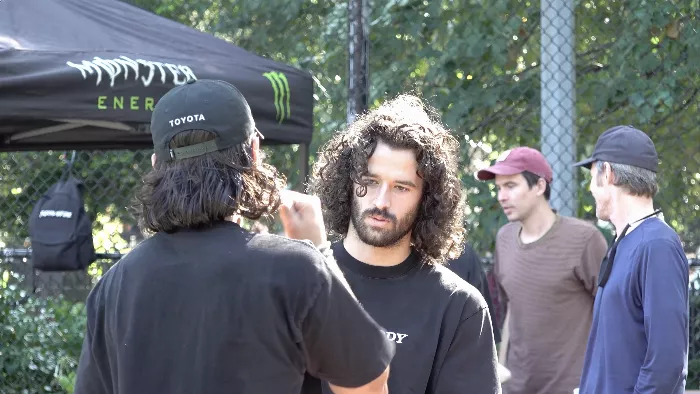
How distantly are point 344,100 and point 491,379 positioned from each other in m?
3.94

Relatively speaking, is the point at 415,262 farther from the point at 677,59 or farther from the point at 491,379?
the point at 677,59

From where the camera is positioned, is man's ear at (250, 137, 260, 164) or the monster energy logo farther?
the monster energy logo

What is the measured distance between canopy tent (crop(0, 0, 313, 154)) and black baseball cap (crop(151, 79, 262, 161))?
201 cm

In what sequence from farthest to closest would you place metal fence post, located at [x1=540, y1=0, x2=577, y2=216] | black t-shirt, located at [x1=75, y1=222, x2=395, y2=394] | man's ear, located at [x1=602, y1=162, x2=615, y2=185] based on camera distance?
metal fence post, located at [x1=540, y1=0, x2=577, y2=216], man's ear, located at [x1=602, y1=162, x2=615, y2=185], black t-shirt, located at [x1=75, y1=222, x2=395, y2=394]

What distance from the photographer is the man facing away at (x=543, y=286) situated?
416cm

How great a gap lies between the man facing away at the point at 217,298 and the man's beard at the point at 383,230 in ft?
1.78

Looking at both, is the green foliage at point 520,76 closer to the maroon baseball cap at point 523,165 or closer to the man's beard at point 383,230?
the maroon baseball cap at point 523,165

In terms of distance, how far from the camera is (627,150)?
11.3ft

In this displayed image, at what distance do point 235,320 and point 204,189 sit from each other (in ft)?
0.82

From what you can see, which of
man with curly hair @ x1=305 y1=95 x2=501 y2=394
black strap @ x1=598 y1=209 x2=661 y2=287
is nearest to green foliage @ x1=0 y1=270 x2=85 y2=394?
black strap @ x1=598 y1=209 x2=661 y2=287

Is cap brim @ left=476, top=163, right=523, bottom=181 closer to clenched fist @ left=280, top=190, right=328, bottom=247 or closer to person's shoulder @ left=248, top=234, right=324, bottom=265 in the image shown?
clenched fist @ left=280, top=190, right=328, bottom=247

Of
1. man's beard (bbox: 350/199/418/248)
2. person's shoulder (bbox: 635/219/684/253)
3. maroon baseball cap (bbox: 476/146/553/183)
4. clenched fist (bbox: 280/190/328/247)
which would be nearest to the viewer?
clenched fist (bbox: 280/190/328/247)

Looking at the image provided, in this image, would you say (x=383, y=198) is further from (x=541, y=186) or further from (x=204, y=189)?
(x=541, y=186)

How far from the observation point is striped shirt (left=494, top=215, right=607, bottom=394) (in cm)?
416
